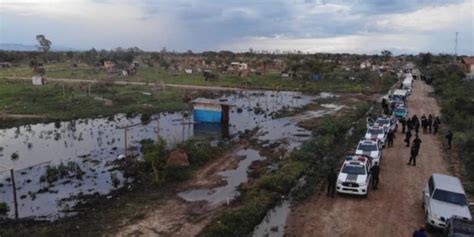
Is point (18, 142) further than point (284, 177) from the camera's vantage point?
Yes

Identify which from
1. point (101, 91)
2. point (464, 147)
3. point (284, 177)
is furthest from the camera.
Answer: point (101, 91)

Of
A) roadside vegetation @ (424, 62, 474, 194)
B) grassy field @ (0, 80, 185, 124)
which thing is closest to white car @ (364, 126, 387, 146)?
roadside vegetation @ (424, 62, 474, 194)

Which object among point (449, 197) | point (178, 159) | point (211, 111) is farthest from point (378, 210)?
point (211, 111)

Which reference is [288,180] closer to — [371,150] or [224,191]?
[224,191]

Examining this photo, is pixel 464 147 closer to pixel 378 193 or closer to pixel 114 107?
pixel 378 193

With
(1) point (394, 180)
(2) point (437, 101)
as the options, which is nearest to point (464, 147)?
(1) point (394, 180)

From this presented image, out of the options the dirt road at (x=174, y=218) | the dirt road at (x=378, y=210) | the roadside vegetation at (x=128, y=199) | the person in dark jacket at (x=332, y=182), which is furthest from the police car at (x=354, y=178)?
the roadside vegetation at (x=128, y=199)
